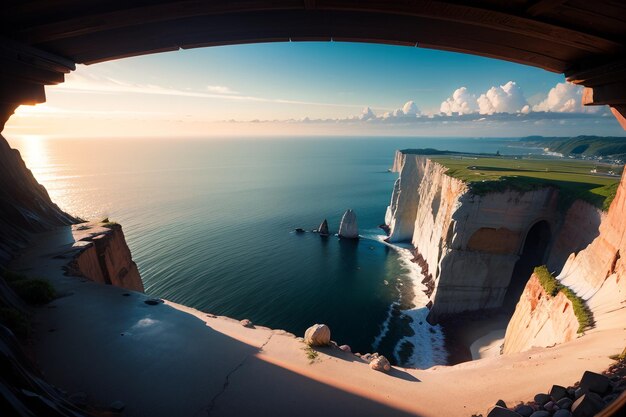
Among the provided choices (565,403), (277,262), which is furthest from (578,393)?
(277,262)

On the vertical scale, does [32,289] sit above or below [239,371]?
above

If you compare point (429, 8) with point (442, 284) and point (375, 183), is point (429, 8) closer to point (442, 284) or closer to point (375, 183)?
point (442, 284)

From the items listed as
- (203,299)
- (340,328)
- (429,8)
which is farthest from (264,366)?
(203,299)

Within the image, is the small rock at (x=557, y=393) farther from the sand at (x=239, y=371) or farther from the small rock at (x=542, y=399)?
the sand at (x=239, y=371)

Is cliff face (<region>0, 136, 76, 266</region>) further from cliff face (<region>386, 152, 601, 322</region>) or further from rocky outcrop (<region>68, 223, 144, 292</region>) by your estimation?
cliff face (<region>386, 152, 601, 322</region>)

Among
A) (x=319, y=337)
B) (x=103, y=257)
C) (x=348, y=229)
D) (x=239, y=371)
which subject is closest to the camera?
(x=239, y=371)

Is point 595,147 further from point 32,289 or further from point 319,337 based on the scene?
point 32,289
